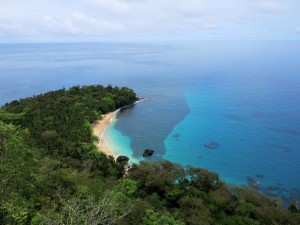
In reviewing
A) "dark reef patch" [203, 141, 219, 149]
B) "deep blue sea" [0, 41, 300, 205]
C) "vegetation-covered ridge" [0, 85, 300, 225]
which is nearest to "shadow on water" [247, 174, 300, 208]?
"deep blue sea" [0, 41, 300, 205]

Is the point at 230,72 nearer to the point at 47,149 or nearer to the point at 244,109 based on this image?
the point at 244,109

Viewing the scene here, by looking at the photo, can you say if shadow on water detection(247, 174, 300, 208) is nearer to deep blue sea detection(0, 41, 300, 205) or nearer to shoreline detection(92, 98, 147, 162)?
deep blue sea detection(0, 41, 300, 205)

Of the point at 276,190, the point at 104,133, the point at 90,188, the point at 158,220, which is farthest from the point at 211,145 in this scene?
the point at 158,220

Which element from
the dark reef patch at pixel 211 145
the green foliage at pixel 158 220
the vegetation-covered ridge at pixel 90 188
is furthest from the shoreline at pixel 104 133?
the green foliage at pixel 158 220

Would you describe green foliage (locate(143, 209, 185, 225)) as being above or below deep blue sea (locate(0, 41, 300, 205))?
above

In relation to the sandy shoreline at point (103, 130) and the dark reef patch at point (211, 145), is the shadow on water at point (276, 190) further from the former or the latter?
the sandy shoreline at point (103, 130)

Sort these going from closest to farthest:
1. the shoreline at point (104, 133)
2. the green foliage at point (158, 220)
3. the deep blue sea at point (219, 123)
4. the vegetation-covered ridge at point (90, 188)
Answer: the vegetation-covered ridge at point (90, 188) → the green foliage at point (158, 220) → the deep blue sea at point (219, 123) → the shoreline at point (104, 133)
